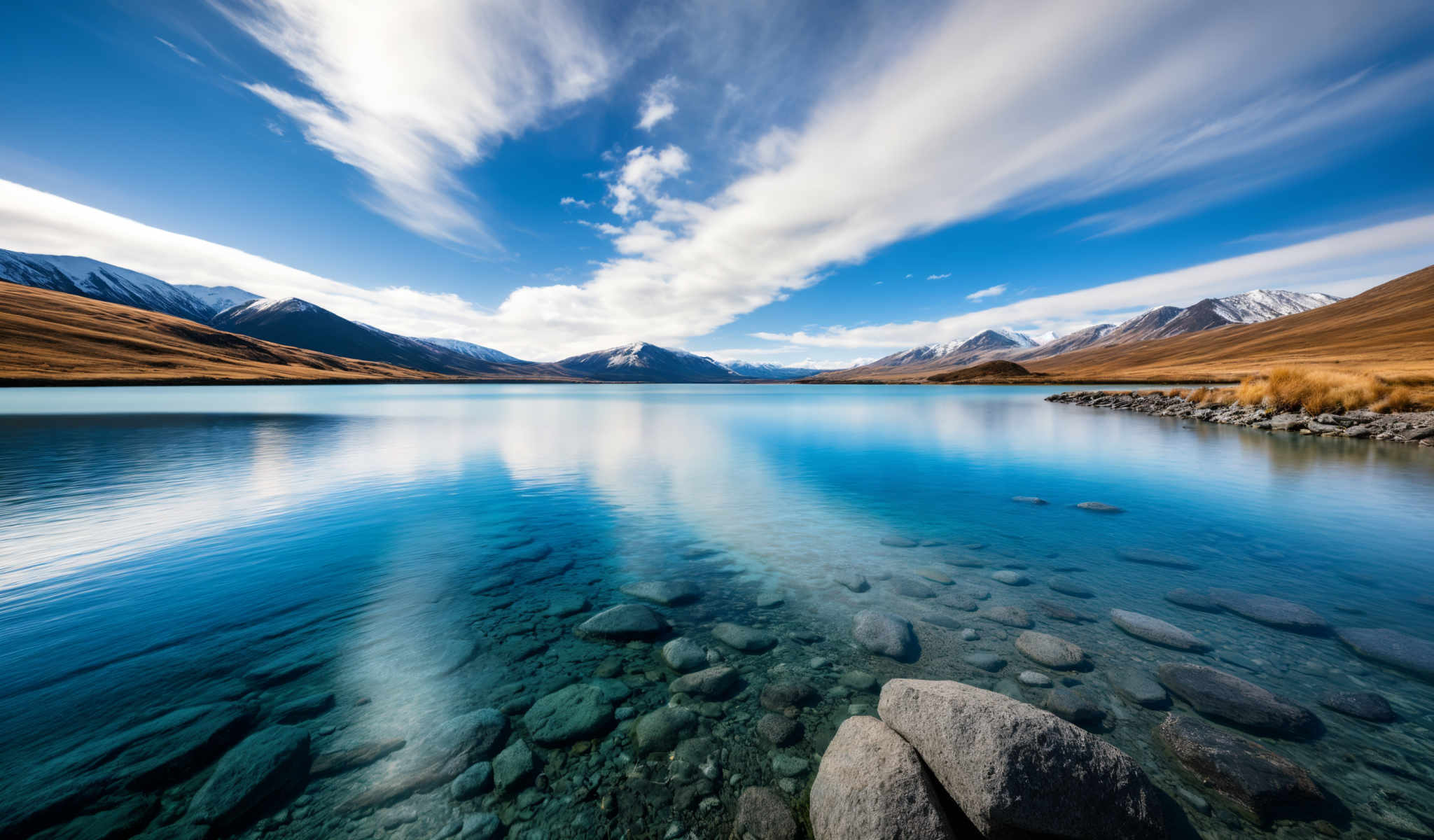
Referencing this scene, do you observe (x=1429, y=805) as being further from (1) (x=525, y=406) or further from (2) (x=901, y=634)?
(1) (x=525, y=406)

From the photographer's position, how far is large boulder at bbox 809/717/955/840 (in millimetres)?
4551

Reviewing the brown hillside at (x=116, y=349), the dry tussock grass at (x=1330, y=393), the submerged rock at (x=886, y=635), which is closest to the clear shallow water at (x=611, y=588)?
the submerged rock at (x=886, y=635)

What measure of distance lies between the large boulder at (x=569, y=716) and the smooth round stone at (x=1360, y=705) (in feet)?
33.6

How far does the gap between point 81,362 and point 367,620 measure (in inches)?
6833

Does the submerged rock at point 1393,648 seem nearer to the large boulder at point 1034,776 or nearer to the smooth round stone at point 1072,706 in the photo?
the smooth round stone at point 1072,706

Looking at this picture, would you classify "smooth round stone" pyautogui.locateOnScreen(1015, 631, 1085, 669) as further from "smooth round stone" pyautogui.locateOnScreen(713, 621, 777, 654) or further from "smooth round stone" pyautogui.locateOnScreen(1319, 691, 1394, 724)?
"smooth round stone" pyautogui.locateOnScreen(713, 621, 777, 654)

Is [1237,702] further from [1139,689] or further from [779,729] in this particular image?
[779,729]

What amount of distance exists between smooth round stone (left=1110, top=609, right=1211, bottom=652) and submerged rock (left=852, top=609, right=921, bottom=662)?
4073 mm

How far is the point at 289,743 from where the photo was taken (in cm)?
626

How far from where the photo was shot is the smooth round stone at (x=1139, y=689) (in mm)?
6922

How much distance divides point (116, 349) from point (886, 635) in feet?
667

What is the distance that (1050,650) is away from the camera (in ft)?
26.9

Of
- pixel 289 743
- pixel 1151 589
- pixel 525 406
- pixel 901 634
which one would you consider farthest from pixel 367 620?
pixel 525 406

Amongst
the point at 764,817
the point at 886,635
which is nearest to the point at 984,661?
the point at 886,635
